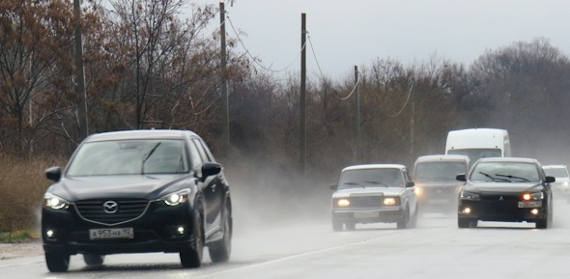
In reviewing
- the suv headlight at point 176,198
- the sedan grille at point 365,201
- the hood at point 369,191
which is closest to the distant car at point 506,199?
the hood at point 369,191

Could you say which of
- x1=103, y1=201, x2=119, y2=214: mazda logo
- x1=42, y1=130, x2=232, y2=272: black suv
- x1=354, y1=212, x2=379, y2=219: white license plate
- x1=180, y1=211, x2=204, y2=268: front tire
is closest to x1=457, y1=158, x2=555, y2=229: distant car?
x1=354, y1=212, x2=379, y2=219: white license plate

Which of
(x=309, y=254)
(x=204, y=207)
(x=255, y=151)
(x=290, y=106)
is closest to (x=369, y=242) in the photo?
(x=309, y=254)

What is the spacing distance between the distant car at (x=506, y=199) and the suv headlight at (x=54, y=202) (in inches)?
580

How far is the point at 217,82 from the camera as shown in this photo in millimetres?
42438

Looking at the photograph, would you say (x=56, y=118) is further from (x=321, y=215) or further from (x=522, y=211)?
(x=522, y=211)

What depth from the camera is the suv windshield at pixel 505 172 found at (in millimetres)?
29734

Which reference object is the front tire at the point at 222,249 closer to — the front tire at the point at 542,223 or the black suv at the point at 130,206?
the black suv at the point at 130,206

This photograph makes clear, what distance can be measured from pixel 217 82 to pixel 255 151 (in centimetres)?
2233

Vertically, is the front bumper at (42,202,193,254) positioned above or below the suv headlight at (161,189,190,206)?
below

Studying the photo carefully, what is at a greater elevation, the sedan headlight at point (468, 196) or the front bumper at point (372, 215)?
the sedan headlight at point (468, 196)

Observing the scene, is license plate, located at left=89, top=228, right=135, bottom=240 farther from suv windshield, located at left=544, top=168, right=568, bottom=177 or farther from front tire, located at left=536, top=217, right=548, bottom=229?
suv windshield, located at left=544, top=168, right=568, bottom=177

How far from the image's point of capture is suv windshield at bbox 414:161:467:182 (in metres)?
40.7

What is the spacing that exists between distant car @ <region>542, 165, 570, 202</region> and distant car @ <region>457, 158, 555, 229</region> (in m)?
24.1

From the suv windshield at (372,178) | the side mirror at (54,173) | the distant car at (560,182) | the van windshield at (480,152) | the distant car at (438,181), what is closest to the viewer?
the side mirror at (54,173)
